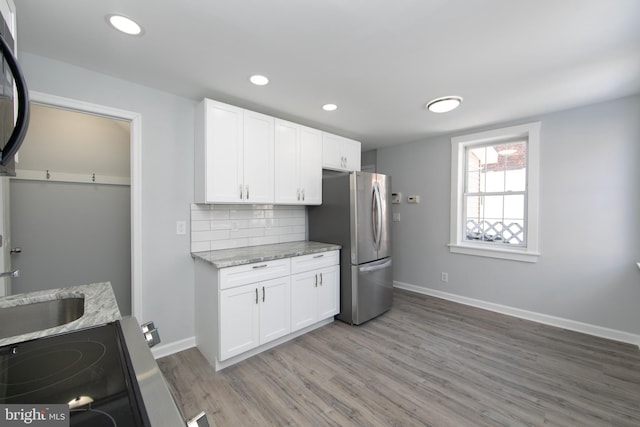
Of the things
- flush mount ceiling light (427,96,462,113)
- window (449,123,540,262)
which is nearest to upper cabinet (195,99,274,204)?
flush mount ceiling light (427,96,462,113)

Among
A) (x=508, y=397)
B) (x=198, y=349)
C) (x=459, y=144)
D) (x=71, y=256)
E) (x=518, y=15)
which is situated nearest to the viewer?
(x=518, y=15)

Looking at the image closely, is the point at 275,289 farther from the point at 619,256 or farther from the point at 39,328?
the point at 619,256

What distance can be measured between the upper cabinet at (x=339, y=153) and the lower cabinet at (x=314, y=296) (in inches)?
52.1

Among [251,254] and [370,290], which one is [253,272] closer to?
[251,254]

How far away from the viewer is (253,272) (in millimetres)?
2342

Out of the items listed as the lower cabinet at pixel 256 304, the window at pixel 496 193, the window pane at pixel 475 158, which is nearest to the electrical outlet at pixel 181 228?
the lower cabinet at pixel 256 304

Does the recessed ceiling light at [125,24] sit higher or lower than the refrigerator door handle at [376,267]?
higher

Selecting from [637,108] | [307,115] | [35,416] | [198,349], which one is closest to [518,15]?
[307,115]

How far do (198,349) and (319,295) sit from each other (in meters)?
1.27

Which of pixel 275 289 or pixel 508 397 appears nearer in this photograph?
pixel 508 397

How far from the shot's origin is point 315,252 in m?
2.84

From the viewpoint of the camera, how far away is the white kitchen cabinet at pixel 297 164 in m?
2.84

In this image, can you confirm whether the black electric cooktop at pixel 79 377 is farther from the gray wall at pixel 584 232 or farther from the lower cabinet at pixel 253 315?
the gray wall at pixel 584 232

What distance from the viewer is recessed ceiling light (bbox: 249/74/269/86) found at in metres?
2.12
